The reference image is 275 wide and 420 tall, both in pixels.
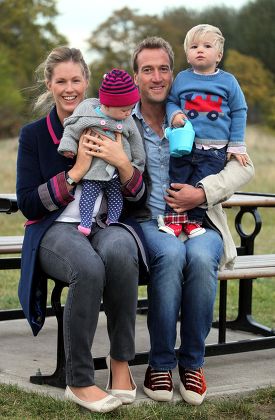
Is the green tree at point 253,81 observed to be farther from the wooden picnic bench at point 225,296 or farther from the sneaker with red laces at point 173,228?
the sneaker with red laces at point 173,228

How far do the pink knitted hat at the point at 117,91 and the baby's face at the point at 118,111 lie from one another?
0.10 ft

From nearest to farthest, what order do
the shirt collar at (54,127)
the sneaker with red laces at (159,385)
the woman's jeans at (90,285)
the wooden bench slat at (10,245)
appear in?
1. the woman's jeans at (90,285)
2. the sneaker with red laces at (159,385)
3. the shirt collar at (54,127)
4. the wooden bench slat at (10,245)

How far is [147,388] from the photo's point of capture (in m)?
4.34

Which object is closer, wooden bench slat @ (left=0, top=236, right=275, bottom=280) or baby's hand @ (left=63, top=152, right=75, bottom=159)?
baby's hand @ (left=63, top=152, right=75, bottom=159)

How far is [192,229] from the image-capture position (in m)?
4.44

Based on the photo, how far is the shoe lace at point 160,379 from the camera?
429cm

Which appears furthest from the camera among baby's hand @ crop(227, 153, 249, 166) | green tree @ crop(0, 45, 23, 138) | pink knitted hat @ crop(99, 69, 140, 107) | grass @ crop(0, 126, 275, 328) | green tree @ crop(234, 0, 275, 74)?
green tree @ crop(234, 0, 275, 74)

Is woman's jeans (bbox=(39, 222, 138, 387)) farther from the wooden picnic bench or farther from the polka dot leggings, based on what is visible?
the wooden picnic bench

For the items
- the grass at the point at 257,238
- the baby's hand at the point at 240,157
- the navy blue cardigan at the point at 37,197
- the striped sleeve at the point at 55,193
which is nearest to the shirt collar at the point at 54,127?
the navy blue cardigan at the point at 37,197

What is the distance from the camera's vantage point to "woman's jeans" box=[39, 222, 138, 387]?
3998mm

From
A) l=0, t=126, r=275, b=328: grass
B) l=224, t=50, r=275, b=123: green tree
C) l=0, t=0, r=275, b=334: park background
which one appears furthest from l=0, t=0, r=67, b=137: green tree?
l=0, t=126, r=275, b=328: grass

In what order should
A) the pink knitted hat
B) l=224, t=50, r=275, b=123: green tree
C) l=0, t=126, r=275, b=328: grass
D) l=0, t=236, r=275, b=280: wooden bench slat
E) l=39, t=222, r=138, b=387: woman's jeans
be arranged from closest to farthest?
1. l=39, t=222, r=138, b=387: woman's jeans
2. the pink knitted hat
3. l=0, t=236, r=275, b=280: wooden bench slat
4. l=0, t=126, r=275, b=328: grass
5. l=224, t=50, r=275, b=123: green tree

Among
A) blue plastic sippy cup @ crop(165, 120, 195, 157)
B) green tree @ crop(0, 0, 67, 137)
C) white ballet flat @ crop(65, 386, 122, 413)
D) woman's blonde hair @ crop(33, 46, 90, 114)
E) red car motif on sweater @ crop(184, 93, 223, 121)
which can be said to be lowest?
white ballet flat @ crop(65, 386, 122, 413)

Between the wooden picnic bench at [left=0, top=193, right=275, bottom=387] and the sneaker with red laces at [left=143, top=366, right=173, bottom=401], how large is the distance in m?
0.27
